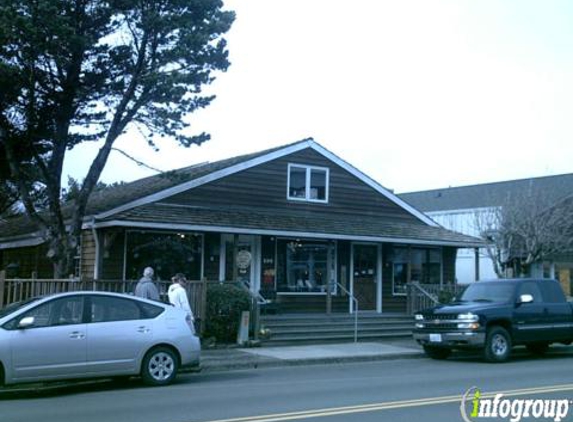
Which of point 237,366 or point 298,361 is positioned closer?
point 237,366

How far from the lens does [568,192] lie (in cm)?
3400

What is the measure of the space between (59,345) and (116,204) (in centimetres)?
899

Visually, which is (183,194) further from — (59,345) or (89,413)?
(89,413)

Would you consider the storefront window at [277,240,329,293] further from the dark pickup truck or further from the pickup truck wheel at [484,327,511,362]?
the pickup truck wheel at [484,327,511,362]

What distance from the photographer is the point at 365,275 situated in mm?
23547

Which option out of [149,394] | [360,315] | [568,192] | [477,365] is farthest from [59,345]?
[568,192]

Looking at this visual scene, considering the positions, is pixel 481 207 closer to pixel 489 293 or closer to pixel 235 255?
pixel 235 255

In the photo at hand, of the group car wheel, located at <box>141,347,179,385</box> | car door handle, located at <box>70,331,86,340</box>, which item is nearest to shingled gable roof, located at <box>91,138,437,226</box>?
car wheel, located at <box>141,347,179,385</box>

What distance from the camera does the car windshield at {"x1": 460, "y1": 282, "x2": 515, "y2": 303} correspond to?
16.1 m

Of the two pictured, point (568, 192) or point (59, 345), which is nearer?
point (59, 345)

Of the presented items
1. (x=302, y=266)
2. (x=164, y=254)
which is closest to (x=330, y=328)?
(x=302, y=266)

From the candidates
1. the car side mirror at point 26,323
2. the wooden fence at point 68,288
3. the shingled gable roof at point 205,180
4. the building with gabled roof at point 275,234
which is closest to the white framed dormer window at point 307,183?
the building with gabled roof at point 275,234

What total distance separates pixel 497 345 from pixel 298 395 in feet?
21.8

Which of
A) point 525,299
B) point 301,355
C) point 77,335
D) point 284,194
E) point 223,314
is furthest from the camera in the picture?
point 284,194
